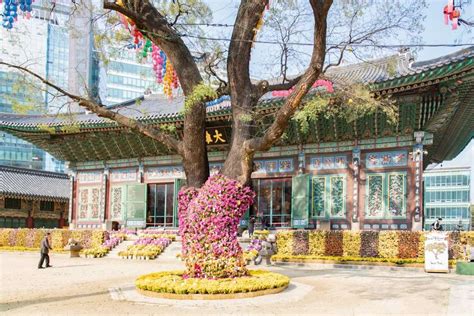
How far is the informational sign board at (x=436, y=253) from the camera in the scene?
14720 mm

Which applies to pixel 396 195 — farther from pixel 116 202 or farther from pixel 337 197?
pixel 116 202

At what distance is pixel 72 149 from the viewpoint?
Answer: 2742 cm

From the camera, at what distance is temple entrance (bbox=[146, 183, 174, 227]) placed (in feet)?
82.9

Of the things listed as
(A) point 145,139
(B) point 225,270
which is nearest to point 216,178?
(B) point 225,270

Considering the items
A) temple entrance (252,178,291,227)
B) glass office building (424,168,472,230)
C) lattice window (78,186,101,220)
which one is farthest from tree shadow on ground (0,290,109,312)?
glass office building (424,168,472,230)

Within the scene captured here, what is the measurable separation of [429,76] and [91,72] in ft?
238

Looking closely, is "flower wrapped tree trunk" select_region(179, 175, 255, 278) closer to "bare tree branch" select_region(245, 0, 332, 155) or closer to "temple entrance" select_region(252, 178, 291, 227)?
"bare tree branch" select_region(245, 0, 332, 155)

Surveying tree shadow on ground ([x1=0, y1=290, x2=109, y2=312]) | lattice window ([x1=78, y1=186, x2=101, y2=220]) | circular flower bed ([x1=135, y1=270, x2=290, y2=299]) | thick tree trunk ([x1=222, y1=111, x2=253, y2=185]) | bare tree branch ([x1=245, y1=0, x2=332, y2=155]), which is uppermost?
bare tree branch ([x1=245, y1=0, x2=332, y2=155])

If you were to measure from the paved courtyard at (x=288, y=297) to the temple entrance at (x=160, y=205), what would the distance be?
33.5 ft

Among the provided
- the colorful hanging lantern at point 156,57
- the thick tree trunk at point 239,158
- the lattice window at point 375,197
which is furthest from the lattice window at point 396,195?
the thick tree trunk at point 239,158

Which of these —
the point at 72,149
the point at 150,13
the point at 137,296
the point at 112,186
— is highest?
the point at 150,13

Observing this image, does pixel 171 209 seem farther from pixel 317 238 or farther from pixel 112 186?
pixel 317 238

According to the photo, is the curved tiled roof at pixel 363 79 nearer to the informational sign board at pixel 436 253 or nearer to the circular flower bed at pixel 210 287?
the circular flower bed at pixel 210 287

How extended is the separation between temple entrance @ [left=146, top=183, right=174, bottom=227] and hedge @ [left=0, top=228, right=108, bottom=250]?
2.67 meters
